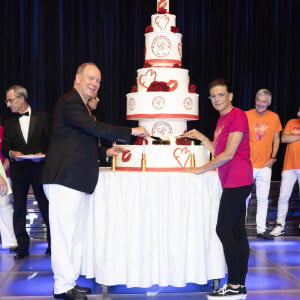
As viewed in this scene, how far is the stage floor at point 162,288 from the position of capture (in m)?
4.19

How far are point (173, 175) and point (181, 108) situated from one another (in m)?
0.81

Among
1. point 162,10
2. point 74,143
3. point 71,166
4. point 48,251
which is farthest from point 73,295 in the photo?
point 162,10

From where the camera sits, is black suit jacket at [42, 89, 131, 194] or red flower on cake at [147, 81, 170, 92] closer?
black suit jacket at [42, 89, 131, 194]

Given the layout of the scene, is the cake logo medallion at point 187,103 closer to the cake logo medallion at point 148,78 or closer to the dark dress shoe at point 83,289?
the cake logo medallion at point 148,78

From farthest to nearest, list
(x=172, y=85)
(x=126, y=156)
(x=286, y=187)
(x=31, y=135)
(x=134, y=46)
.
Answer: (x=134, y=46), (x=286, y=187), (x=31, y=135), (x=172, y=85), (x=126, y=156)

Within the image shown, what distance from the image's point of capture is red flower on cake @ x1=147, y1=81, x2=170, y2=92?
4688 mm

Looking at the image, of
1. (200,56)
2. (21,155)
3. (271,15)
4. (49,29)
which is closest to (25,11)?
(49,29)

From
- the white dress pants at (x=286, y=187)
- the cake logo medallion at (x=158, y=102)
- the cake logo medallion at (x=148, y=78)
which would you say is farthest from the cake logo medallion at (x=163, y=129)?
the white dress pants at (x=286, y=187)

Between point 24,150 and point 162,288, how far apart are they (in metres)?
2.16

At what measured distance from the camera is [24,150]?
5.50 m

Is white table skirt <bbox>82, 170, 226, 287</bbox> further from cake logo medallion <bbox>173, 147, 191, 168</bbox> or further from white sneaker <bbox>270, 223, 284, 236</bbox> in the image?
white sneaker <bbox>270, 223, 284, 236</bbox>

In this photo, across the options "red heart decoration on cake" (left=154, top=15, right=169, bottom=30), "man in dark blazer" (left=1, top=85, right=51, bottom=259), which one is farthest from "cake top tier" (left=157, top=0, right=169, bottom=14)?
"man in dark blazer" (left=1, top=85, right=51, bottom=259)

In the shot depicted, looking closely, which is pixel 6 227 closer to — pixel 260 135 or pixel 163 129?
pixel 163 129

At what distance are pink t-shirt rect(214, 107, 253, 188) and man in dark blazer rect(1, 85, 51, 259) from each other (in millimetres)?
2302
